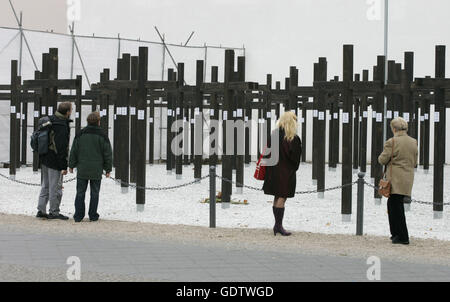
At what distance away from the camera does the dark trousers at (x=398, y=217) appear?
11.1m

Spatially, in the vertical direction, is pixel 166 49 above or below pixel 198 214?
above

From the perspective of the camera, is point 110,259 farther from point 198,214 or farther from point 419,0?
point 419,0

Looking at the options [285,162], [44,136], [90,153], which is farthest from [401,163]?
[44,136]

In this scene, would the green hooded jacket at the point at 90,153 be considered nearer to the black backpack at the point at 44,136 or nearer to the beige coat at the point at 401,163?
the black backpack at the point at 44,136

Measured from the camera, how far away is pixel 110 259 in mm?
9203

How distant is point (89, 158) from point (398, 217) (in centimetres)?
479

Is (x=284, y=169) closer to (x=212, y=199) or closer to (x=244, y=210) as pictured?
(x=212, y=199)

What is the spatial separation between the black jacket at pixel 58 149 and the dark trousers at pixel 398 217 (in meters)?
5.15

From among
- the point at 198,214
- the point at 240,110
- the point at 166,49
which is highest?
the point at 166,49

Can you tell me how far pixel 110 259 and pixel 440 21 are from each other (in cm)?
2678

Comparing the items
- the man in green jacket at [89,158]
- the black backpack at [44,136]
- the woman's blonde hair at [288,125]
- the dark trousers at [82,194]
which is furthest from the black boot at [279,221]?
the black backpack at [44,136]

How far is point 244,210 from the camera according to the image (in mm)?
15953

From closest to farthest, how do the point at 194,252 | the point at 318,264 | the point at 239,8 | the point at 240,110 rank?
the point at 318,264
the point at 194,252
the point at 240,110
the point at 239,8
